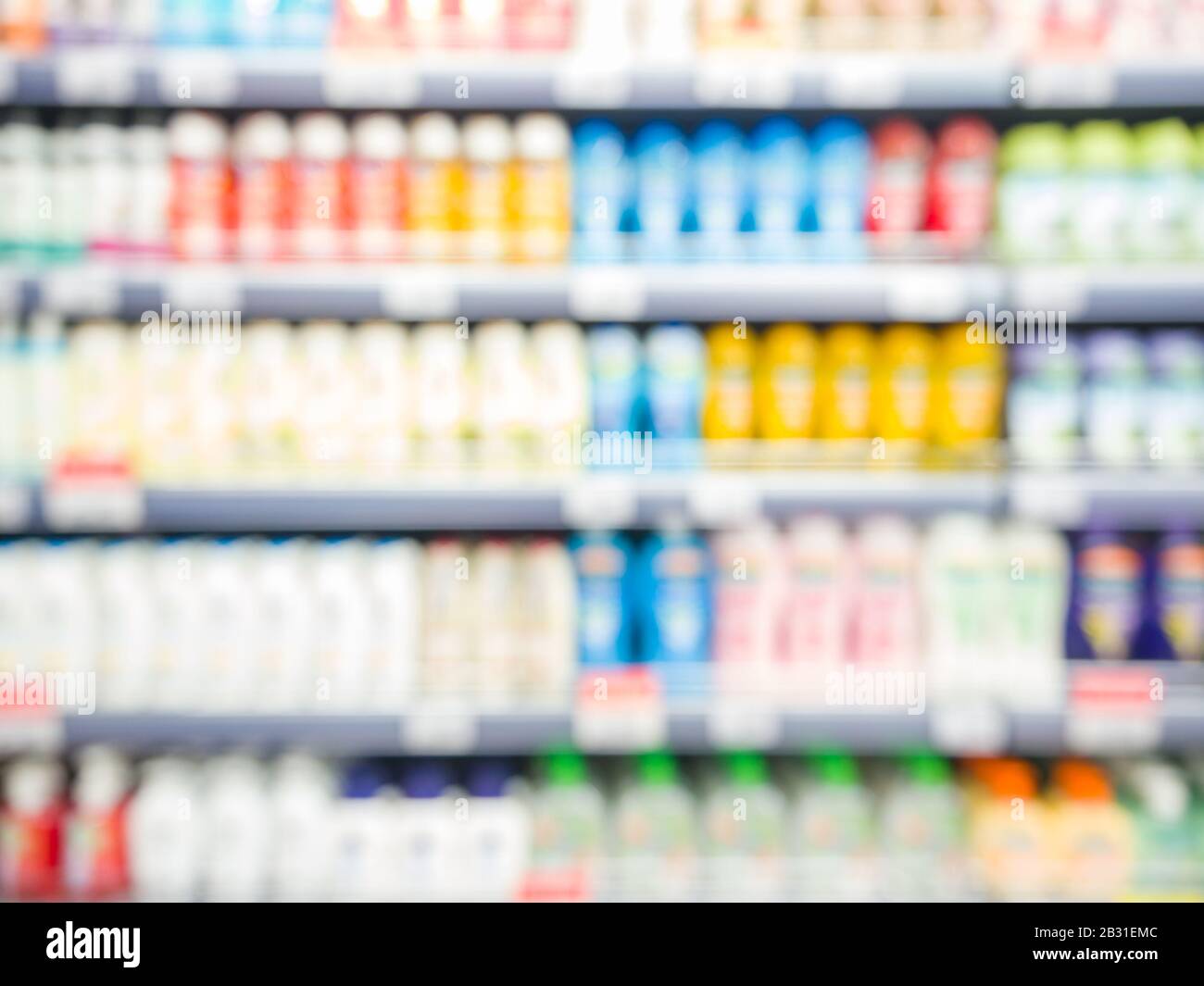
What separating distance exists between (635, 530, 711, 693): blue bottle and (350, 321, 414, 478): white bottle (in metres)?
0.63

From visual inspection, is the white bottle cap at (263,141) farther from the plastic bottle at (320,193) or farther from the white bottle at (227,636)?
the white bottle at (227,636)

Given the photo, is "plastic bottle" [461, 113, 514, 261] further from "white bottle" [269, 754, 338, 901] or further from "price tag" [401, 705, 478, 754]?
"white bottle" [269, 754, 338, 901]

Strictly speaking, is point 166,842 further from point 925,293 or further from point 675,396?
point 925,293

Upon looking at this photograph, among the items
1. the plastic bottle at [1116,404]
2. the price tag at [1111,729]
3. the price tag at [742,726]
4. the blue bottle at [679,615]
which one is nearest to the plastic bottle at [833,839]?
the price tag at [742,726]

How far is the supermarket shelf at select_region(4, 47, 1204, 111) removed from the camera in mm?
1773

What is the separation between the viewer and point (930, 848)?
1947mm

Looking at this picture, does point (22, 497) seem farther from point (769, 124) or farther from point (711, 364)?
point (769, 124)

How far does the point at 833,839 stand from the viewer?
195 centimetres

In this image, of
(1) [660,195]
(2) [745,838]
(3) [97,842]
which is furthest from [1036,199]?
(3) [97,842]

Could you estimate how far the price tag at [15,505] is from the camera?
181cm

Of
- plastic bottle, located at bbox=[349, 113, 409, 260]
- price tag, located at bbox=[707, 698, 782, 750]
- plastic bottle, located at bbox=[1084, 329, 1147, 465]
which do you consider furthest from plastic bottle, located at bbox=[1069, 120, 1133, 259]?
plastic bottle, located at bbox=[349, 113, 409, 260]

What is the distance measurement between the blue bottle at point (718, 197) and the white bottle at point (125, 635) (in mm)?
1455

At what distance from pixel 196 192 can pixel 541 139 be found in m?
0.76
